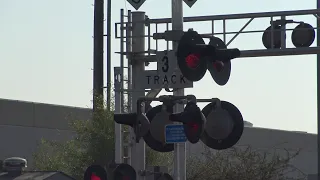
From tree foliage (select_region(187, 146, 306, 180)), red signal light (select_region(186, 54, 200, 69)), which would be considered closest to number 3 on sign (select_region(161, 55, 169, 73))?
red signal light (select_region(186, 54, 200, 69))

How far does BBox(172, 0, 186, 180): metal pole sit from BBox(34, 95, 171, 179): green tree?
13.8 metres

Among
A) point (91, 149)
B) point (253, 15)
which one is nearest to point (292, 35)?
point (253, 15)

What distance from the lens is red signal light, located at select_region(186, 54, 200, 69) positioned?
41.4 ft

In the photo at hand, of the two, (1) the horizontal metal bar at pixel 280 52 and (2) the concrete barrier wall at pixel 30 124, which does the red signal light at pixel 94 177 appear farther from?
(2) the concrete barrier wall at pixel 30 124

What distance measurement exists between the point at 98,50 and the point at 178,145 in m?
14.8

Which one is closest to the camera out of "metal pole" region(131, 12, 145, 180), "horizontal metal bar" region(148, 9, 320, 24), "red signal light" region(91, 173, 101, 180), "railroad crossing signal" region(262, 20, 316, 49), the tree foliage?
"red signal light" region(91, 173, 101, 180)

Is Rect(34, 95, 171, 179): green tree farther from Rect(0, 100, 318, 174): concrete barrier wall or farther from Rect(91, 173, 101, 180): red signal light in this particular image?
Rect(91, 173, 101, 180): red signal light

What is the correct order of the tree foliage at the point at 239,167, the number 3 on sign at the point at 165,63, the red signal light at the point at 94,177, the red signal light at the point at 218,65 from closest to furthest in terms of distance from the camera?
the red signal light at the point at 218,65 < the red signal light at the point at 94,177 < the number 3 on sign at the point at 165,63 < the tree foliage at the point at 239,167

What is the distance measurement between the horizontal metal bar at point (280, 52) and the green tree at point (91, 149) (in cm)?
1036

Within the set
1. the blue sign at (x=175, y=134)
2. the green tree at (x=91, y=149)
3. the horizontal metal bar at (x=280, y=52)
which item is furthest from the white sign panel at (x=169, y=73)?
the green tree at (x=91, y=149)

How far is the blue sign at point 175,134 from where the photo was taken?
43.8 ft

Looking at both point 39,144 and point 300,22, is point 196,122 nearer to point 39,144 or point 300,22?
point 300,22

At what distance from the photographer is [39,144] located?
112 feet

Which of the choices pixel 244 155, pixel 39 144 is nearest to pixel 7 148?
pixel 39 144
